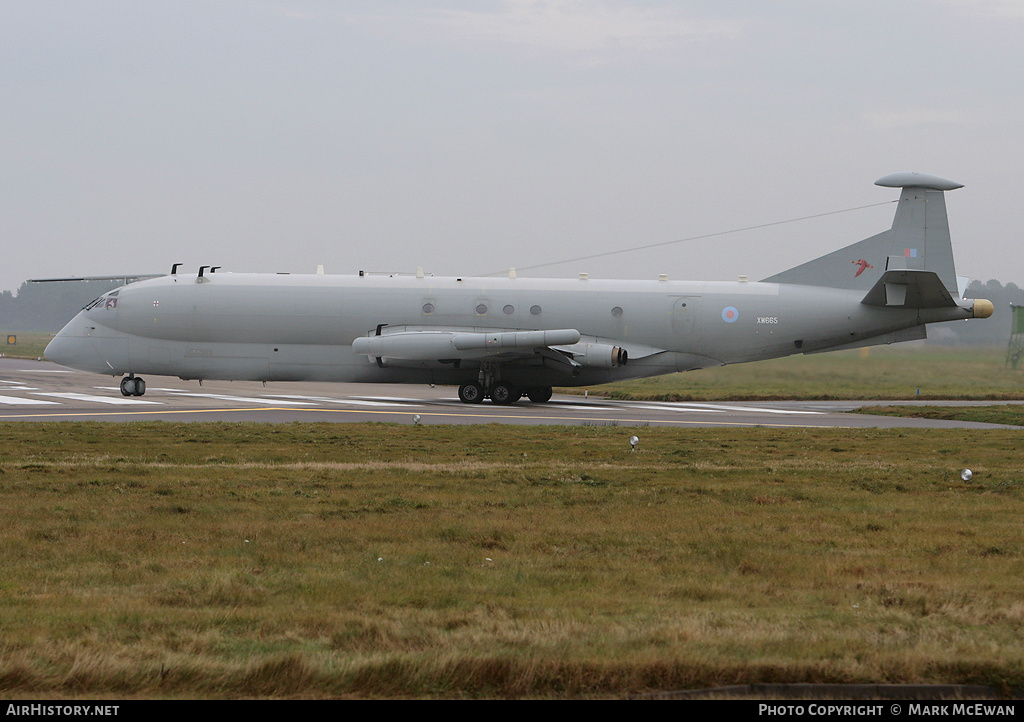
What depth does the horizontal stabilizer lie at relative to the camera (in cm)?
3073

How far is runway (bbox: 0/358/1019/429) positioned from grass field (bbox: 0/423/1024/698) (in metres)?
9.99

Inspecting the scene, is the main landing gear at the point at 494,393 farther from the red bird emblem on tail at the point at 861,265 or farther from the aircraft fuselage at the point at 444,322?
the red bird emblem on tail at the point at 861,265

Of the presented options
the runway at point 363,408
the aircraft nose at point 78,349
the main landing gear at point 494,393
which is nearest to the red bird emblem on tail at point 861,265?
the runway at point 363,408

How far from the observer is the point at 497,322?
3384cm

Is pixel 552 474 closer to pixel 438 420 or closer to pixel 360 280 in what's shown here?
pixel 438 420

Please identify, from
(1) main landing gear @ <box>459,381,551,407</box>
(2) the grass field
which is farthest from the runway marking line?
(2) the grass field

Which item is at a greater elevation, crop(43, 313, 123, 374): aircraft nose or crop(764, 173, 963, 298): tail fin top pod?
crop(764, 173, 963, 298): tail fin top pod

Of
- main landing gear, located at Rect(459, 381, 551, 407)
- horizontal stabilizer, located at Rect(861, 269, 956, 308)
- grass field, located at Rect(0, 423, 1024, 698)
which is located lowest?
grass field, located at Rect(0, 423, 1024, 698)

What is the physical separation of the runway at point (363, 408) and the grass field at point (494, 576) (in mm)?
9989

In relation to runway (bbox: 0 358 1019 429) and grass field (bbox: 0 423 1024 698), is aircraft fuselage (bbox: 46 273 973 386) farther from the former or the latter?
grass field (bbox: 0 423 1024 698)

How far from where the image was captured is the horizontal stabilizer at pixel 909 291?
30.7 meters

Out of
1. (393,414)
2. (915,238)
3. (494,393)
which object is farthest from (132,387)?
(915,238)
